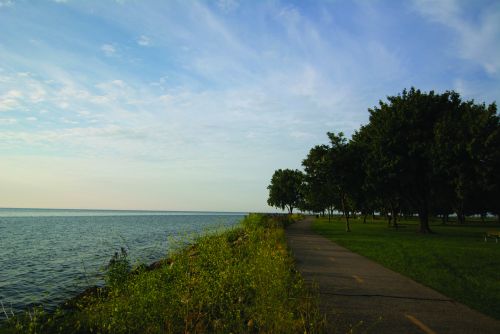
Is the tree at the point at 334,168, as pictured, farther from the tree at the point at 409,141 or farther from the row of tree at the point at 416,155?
the tree at the point at 409,141

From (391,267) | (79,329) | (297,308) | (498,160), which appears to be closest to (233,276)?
(297,308)

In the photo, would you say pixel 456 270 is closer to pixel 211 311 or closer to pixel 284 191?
pixel 211 311

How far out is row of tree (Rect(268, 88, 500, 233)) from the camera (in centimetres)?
2878

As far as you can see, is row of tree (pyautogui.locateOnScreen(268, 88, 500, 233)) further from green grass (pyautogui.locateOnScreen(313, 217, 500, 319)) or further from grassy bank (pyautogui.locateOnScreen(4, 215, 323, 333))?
grassy bank (pyautogui.locateOnScreen(4, 215, 323, 333))

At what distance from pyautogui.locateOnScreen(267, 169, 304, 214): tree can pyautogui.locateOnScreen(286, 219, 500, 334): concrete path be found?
87727 mm

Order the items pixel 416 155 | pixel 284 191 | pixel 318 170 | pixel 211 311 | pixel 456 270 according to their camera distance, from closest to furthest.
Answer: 1. pixel 211 311
2. pixel 456 270
3. pixel 416 155
4. pixel 318 170
5. pixel 284 191

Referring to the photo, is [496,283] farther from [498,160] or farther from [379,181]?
[379,181]

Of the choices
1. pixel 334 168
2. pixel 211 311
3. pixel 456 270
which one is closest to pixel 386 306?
pixel 211 311

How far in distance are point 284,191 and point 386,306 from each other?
93.9 m

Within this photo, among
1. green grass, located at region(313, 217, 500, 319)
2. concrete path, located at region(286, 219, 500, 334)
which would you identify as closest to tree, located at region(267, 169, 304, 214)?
green grass, located at region(313, 217, 500, 319)

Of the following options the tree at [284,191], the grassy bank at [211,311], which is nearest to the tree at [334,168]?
the grassy bank at [211,311]

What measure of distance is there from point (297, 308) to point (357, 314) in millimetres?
1914

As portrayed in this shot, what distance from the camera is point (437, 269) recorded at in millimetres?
13961

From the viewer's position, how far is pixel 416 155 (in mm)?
33656
